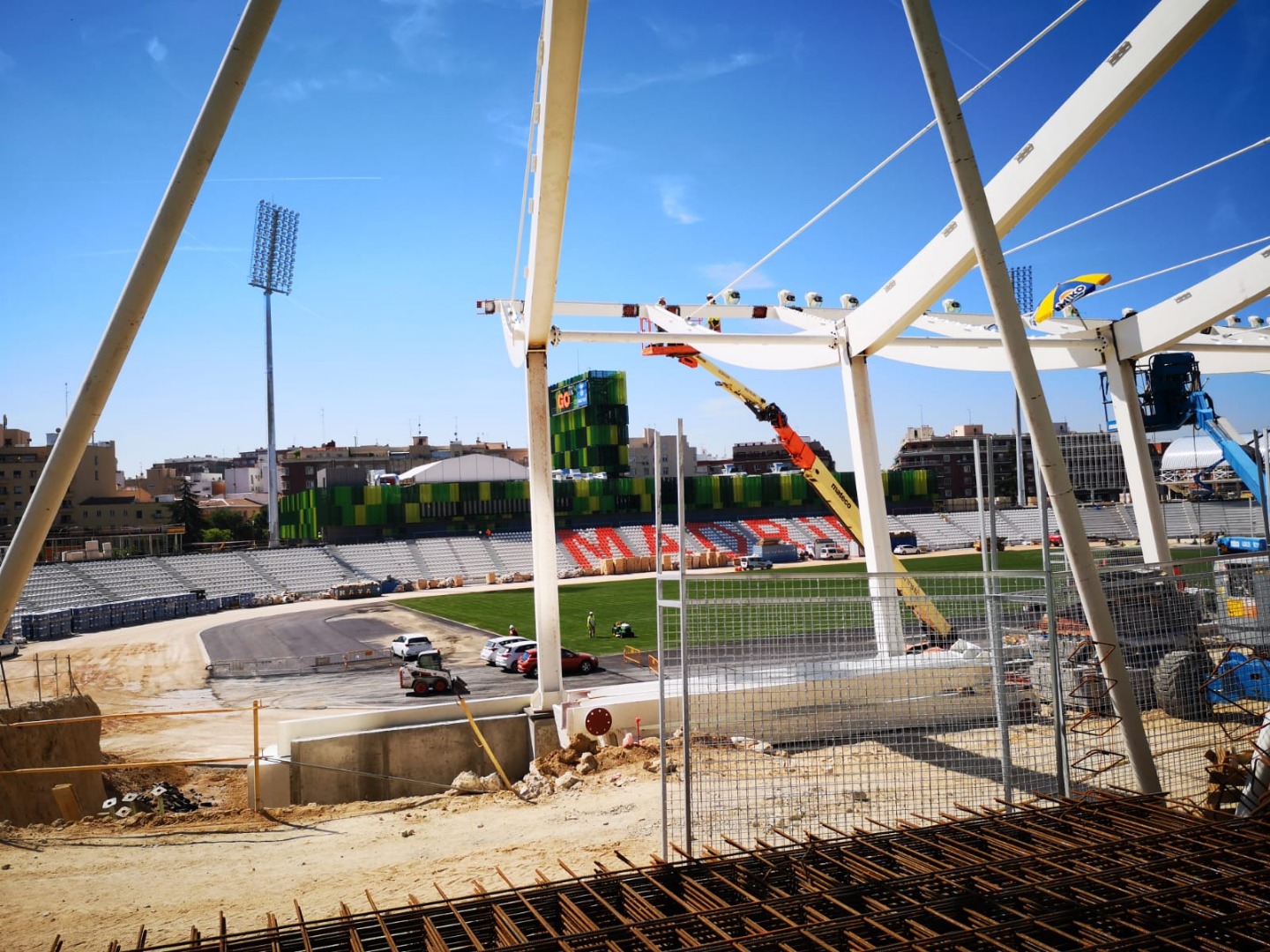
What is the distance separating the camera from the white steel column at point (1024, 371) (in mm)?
7270

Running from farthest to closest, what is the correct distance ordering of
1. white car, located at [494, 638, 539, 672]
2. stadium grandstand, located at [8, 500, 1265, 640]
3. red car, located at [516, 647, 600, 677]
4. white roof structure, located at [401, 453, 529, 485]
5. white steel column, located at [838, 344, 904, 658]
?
white roof structure, located at [401, 453, 529, 485], stadium grandstand, located at [8, 500, 1265, 640], white car, located at [494, 638, 539, 672], red car, located at [516, 647, 600, 677], white steel column, located at [838, 344, 904, 658]

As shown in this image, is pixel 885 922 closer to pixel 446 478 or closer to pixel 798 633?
pixel 798 633

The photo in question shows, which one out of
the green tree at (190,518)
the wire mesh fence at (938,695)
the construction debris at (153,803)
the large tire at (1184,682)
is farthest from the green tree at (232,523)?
the large tire at (1184,682)

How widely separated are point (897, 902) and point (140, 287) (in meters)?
6.90

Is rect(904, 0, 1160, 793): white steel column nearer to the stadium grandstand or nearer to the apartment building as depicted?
the stadium grandstand

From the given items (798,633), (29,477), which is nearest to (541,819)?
(798,633)

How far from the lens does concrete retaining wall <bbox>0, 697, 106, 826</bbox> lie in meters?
12.2

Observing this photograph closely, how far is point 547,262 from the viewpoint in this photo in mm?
12906

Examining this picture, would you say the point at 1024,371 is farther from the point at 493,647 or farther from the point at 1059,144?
the point at 493,647

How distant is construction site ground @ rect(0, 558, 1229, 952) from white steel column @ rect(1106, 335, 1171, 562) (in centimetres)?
1097

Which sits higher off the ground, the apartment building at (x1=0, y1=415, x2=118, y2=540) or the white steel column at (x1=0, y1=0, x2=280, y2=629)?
the apartment building at (x1=0, y1=415, x2=118, y2=540)

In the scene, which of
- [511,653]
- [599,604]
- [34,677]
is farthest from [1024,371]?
[599,604]

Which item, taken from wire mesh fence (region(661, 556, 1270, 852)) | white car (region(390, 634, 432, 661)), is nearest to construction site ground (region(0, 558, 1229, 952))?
wire mesh fence (region(661, 556, 1270, 852))

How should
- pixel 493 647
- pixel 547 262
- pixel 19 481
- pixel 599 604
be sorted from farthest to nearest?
pixel 19 481 → pixel 599 604 → pixel 493 647 → pixel 547 262
